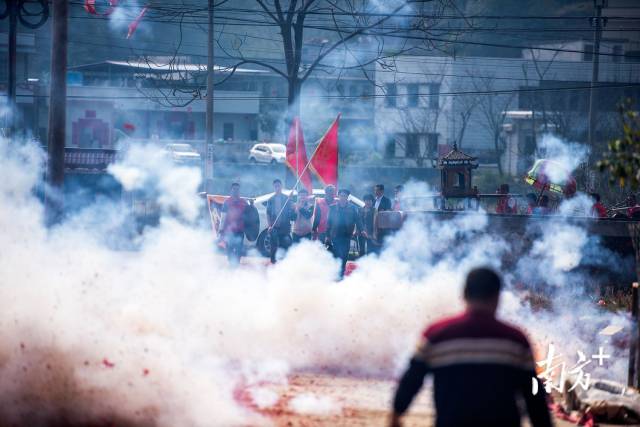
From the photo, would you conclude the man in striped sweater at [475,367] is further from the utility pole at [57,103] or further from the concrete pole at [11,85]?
the concrete pole at [11,85]

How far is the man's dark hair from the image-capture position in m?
Result: 4.23

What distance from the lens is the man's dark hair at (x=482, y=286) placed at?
4227 mm

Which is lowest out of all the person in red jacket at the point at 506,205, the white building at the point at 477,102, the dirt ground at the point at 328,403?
the dirt ground at the point at 328,403

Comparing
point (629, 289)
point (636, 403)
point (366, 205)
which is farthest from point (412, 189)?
point (636, 403)

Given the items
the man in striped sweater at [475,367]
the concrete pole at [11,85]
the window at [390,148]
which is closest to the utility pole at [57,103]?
the concrete pole at [11,85]

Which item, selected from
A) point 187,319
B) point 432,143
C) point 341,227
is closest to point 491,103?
point 432,143

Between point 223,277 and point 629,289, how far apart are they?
6.38m

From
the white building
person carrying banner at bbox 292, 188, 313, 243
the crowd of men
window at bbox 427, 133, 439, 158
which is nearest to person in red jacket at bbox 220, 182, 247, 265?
the crowd of men

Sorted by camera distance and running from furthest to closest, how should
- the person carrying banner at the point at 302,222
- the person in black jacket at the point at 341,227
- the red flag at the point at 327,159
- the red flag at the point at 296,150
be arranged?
the red flag at the point at 296,150
the red flag at the point at 327,159
the person carrying banner at the point at 302,222
the person in black jacket at the point at 341,227

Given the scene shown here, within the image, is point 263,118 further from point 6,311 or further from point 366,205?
point 6,311

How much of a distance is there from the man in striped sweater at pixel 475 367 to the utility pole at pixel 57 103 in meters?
8.25

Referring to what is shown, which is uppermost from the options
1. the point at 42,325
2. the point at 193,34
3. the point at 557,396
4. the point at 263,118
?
the point at 193,34

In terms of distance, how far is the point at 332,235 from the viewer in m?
14.0

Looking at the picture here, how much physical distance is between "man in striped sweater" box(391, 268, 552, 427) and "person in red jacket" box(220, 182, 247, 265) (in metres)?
10.0
